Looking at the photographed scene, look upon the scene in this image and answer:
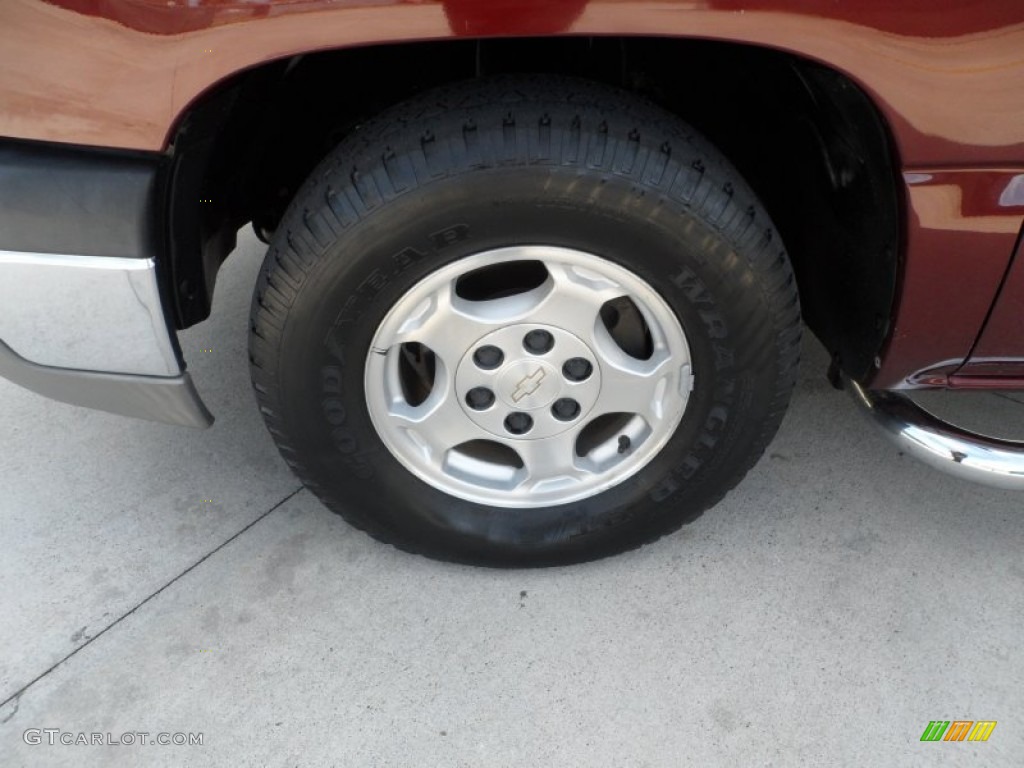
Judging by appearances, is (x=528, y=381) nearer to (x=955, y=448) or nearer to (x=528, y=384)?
(x=528, y=384)

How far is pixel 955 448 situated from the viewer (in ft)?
5.59

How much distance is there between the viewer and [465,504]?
1895 mm

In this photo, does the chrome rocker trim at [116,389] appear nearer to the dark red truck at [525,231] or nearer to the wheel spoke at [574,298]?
the dark red truck at [525,231]

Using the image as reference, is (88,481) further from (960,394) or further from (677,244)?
(960,394)

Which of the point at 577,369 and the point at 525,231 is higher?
the point at 525,231

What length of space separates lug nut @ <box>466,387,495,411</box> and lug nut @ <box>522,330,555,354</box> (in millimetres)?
127

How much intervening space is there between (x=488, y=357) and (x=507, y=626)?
59 cm

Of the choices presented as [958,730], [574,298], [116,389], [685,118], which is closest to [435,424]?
[574,298]

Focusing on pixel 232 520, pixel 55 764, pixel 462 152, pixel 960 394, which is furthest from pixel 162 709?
pixel 960 394

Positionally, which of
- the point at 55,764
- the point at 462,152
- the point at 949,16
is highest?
the point at 949,16

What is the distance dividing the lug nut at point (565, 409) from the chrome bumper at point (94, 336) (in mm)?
701

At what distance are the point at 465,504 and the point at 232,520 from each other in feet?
2.08

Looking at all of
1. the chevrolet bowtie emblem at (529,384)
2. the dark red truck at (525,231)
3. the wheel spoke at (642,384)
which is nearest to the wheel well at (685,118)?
the dark red truck at (525,231)

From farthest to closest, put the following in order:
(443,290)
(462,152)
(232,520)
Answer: (232,520) < (443,290) < (462,152)
